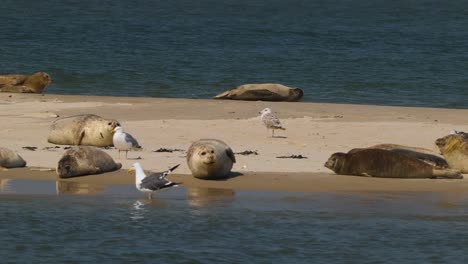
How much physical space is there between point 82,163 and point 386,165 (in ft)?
11.8

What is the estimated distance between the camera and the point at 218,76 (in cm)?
Answer: 3247

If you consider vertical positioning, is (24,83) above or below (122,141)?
above

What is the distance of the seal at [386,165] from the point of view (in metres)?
14.3

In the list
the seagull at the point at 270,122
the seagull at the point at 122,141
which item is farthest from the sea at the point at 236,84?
the seagull at the point at 270,122

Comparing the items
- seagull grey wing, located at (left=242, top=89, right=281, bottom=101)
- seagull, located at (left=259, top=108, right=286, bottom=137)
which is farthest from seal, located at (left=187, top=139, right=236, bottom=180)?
seagull grey wing, located at (left=242, top=89, right=281, bottom=101)

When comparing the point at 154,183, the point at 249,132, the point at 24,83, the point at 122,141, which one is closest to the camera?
the point at 154,183

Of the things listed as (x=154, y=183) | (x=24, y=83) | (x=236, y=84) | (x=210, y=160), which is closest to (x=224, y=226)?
(x=154, y=183)

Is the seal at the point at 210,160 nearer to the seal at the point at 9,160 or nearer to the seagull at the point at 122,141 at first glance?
the seagull at the point at 122,141

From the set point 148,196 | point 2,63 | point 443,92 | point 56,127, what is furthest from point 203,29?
point 148,196

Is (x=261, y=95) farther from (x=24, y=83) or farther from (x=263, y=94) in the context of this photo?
(x=24, y=83)

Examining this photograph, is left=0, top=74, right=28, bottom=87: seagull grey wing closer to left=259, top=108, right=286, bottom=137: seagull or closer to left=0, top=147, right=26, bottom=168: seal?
left=259, top=108, right=286, bottom=137: seagull

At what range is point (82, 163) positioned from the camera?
14.3 m

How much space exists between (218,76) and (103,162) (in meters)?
18.1

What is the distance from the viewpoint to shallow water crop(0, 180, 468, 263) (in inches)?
437
